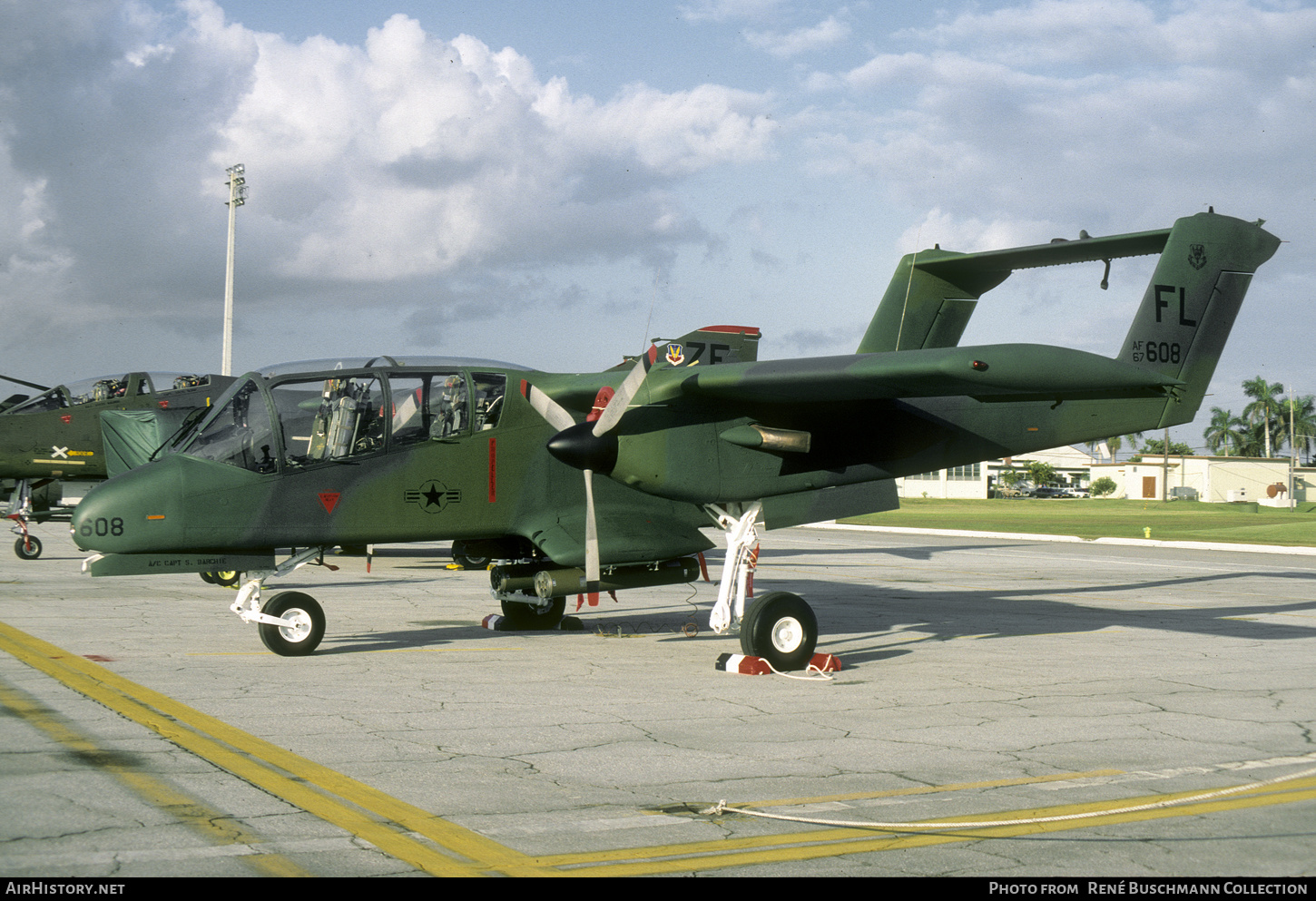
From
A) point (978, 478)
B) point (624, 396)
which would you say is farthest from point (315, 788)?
point (978, 478)

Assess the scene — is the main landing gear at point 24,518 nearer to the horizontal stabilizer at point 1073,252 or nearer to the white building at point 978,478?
the horizontal stabilizer at point 1073,252

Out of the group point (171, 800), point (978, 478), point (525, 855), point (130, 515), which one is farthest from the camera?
point (978, 478)

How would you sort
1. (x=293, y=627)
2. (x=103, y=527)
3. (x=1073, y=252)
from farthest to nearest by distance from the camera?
(x=1073, y=252) → (x=293, y=627) → (x=103, y=527)

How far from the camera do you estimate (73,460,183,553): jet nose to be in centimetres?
1079

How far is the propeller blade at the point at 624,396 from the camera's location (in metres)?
11.1

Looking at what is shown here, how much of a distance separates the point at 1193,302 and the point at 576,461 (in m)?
8.88

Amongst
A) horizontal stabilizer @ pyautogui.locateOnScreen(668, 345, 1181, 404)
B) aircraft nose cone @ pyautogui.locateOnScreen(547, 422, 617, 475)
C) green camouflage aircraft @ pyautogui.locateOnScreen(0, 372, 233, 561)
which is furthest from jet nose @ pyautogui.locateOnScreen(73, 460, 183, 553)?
green camouflage aircraft @ pyautogui.locateOnScreen(0, 372, 233, 561)

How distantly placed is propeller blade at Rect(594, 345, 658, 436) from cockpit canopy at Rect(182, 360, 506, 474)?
1949mm

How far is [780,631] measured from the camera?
38.5 ft

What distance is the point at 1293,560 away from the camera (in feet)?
105

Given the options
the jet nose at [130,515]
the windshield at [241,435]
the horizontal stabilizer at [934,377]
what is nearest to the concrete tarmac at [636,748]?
the jet nose at [130,515]

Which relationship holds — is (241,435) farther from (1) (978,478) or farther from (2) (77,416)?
(1) (978,478)

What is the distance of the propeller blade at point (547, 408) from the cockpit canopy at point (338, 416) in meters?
0.71

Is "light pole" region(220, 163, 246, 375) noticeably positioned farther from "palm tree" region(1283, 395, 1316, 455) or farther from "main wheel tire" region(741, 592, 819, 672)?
"palm tree" region(1283, 395, 1316, 455)
